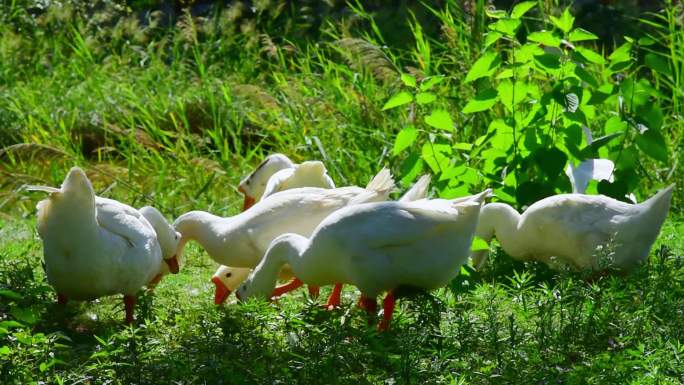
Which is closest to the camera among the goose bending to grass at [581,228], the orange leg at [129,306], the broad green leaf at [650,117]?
the orange leg at [129,306]

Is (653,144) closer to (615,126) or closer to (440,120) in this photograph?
(615,126)

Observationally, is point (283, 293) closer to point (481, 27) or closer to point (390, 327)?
point (390, 327)

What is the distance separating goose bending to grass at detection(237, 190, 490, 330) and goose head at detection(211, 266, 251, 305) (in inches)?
38.3

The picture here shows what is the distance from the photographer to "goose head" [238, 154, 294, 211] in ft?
25.8

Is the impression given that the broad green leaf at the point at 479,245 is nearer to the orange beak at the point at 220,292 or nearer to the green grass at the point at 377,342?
the green grass at the point at 377,342

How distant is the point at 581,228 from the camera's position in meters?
6.19

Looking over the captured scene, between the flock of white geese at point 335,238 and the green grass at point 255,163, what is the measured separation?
0.17 meters

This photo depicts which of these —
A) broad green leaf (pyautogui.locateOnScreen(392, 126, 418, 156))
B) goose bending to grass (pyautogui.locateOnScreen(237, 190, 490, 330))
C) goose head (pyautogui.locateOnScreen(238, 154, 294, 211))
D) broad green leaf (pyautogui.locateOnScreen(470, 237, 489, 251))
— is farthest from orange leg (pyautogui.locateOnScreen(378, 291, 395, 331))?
goose head (pyautogui.locateOnScreen(238, 154, 294, 211))

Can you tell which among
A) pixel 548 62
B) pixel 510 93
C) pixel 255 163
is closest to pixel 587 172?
pixel 510 93

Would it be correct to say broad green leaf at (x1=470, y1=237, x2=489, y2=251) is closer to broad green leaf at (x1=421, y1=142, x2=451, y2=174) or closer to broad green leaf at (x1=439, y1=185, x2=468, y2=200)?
broad green leaf at (x1=439, y1=185, x2=468, y2=200)

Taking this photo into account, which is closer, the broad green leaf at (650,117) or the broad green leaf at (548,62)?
the broad green leaf at (548,62)

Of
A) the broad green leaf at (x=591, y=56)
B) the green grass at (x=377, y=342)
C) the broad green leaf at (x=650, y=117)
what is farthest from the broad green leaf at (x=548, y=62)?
the green grass at (x=377, y=342)

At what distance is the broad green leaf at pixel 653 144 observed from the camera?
670 cm

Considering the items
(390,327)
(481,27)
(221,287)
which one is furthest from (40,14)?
(390,327)
